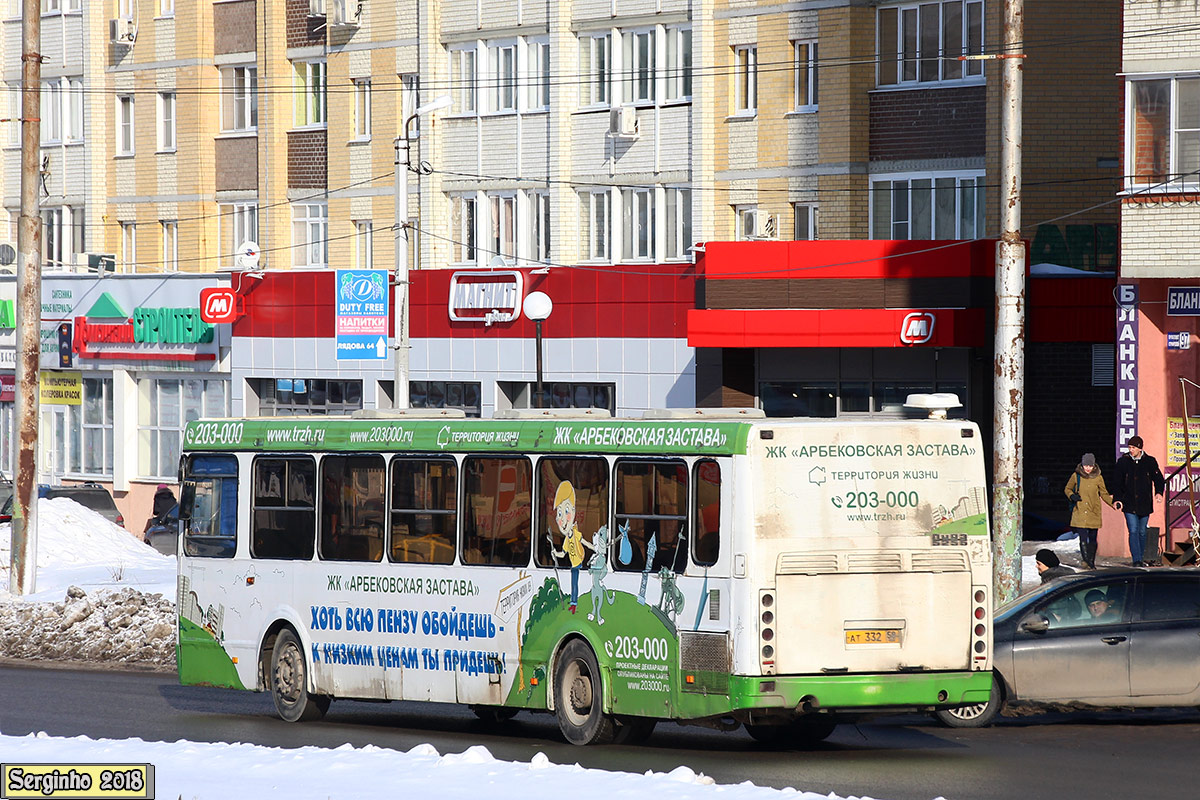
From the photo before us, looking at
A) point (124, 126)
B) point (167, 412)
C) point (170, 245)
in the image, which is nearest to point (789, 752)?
point (167, 412)

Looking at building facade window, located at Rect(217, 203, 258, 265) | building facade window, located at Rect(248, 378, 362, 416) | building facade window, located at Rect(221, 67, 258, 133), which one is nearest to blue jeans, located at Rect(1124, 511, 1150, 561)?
building facade window, located at Rect(248, 378, 362, 416)

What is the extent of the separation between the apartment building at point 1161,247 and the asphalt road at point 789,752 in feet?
42.8

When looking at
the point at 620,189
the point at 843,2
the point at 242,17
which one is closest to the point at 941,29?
the point at 843,2

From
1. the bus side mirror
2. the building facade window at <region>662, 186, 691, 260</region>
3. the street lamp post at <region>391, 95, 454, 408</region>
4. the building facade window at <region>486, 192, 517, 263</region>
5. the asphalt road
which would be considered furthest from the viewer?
the building facade window at <region>486, 192, 517, 263</region>

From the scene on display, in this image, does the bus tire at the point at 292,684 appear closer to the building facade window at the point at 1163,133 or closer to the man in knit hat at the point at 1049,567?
the man in knit hat at the point at 1049,567

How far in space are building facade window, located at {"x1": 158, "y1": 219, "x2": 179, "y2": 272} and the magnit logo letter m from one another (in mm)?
20441

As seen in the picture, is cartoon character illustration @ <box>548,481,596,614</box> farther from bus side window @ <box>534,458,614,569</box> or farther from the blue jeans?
the blue jeans

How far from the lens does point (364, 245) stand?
42750 millimetres

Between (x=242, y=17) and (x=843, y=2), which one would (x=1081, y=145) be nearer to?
(x=843, y=2)

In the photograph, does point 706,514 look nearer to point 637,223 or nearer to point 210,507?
point 210,507

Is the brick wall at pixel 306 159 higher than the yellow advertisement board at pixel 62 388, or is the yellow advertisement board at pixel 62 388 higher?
the brick wall at pixel 306 159

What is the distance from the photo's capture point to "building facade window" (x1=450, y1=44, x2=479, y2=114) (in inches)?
1607

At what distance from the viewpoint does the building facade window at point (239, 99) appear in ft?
147

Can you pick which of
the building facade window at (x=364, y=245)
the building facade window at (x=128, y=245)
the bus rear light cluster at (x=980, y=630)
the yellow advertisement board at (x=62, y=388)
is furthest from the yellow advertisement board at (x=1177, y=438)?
the yellow advertisement board at (x=62, y=388)
